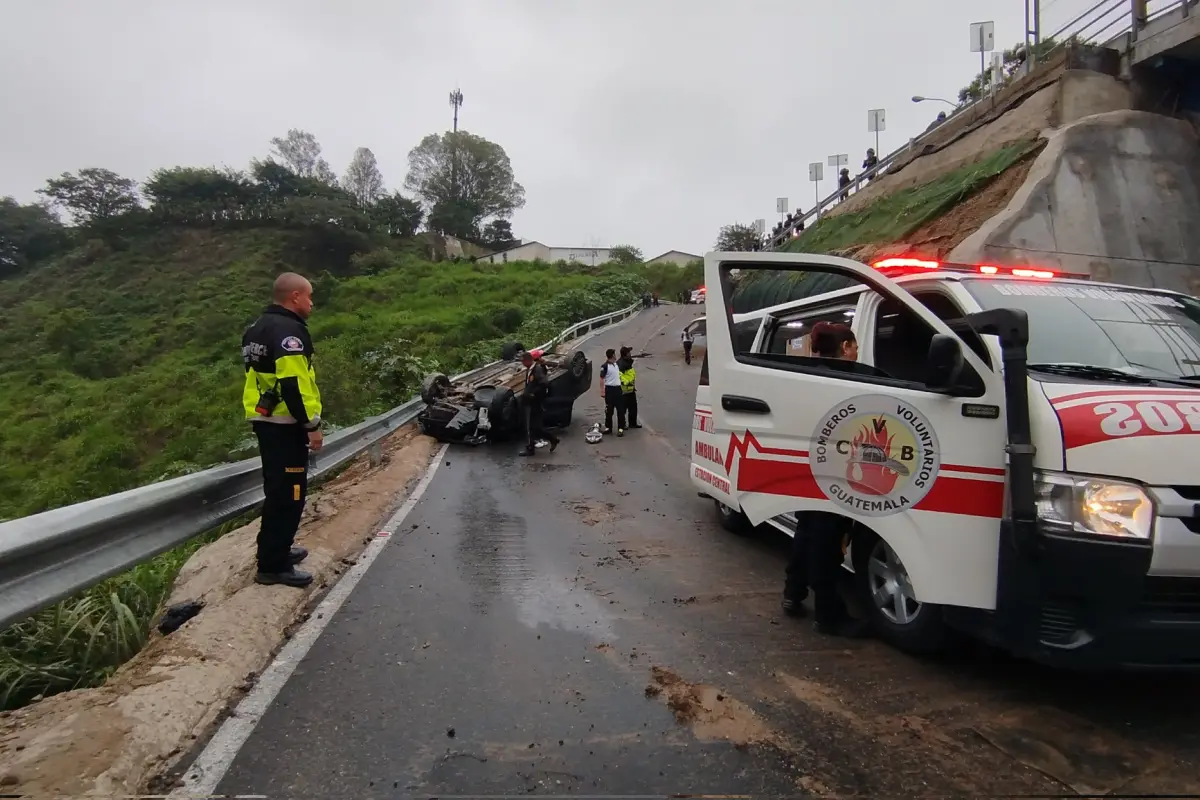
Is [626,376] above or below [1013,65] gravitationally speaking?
below

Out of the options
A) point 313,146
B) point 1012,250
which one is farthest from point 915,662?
point 313,146

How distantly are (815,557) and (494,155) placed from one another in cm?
9108

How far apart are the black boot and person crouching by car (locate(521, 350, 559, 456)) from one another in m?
6.10

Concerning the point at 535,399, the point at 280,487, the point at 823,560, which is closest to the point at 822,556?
the point at 823,560

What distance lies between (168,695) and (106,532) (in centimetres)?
89

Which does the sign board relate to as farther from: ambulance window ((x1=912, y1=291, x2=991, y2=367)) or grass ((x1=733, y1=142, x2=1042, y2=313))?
ambulance window ((x1=912, y1=291, x2=991, y2=367))

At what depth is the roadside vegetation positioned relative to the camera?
14.5 metres

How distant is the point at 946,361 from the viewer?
10.8 ft

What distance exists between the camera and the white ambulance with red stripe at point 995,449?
289cm

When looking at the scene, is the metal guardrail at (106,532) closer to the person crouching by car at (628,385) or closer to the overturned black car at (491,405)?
the overturned black car at (491,405)

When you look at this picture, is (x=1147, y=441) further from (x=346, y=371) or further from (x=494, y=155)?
(x=494, y=155)

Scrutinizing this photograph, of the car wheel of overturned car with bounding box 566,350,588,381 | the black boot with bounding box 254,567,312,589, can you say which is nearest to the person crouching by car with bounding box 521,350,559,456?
the car wheel of overturned car with bounding box 566,350,588,381

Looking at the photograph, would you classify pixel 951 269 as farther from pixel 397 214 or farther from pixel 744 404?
pixel 397 214

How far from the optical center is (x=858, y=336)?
14.9 feet
